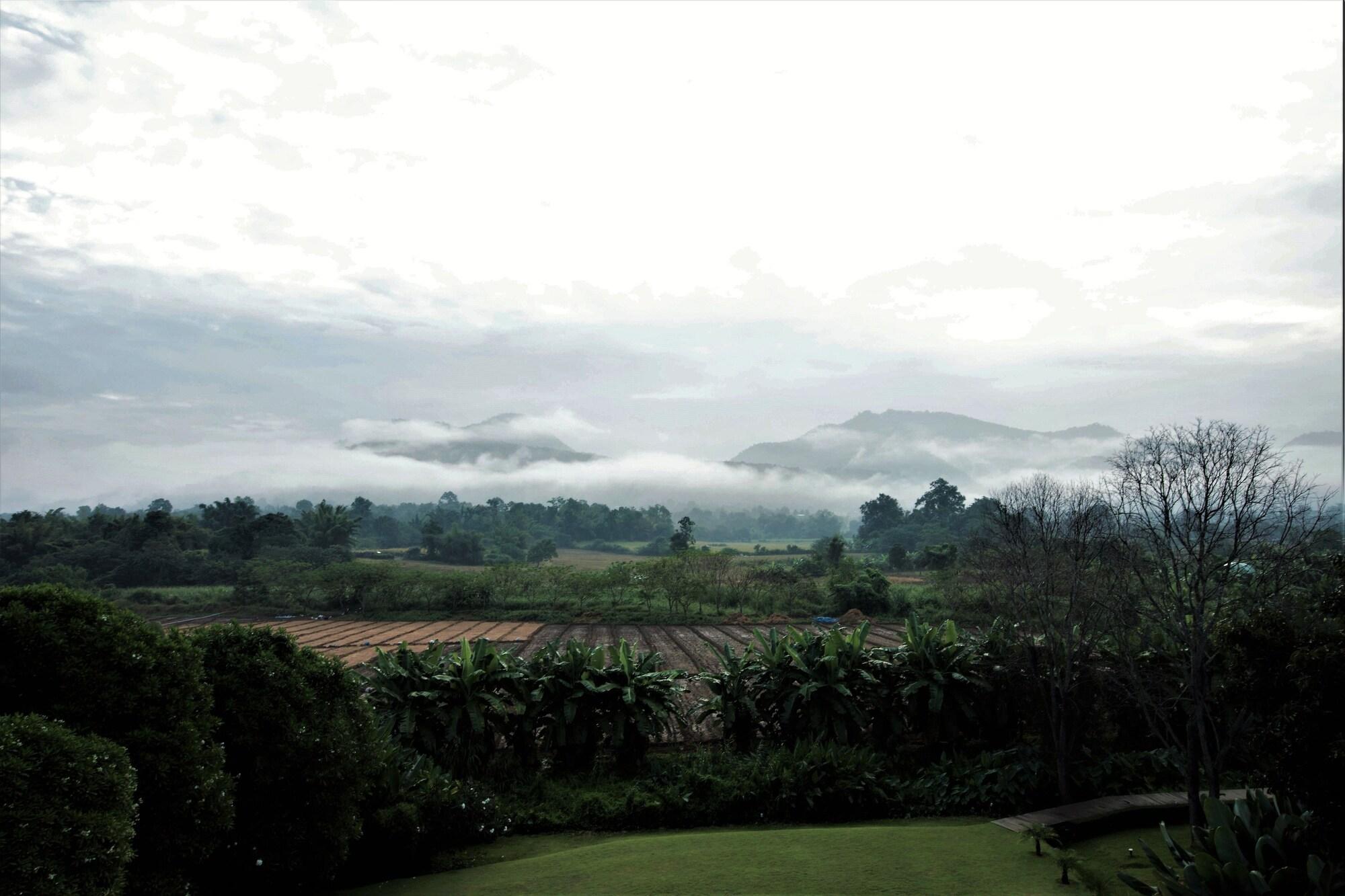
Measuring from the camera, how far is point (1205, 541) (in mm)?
8031

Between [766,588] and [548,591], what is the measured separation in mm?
15068

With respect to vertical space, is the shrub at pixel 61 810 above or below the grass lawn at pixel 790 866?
above

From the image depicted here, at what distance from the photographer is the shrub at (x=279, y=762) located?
595cm

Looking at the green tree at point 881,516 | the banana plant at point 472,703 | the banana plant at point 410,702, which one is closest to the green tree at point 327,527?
the green tree at point 881,516

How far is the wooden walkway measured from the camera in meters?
7.68

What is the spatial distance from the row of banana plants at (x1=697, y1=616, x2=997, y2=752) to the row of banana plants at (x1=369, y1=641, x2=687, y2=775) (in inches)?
43.6

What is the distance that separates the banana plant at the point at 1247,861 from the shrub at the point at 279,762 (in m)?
6.01

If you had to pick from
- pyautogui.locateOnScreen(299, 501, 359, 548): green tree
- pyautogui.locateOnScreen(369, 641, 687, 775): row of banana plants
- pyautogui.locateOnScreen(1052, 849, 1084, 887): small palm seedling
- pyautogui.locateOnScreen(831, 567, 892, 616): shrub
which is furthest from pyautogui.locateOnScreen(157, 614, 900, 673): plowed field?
pyautogui.locateOnScreen(299, 501, 359, 548): green tree

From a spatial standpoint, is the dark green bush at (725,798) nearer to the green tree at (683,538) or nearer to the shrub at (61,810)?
the shrub at (61,810)

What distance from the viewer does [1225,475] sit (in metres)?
7.97

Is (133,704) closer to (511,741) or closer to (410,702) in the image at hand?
(410,702)

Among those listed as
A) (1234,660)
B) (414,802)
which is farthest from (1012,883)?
(414,802)

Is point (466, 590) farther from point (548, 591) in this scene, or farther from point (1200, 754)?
point (1200, 754)

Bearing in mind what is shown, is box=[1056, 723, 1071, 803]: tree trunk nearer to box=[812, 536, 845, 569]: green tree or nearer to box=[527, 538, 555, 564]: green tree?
box=[812, 536, 845, 569]: green tree
